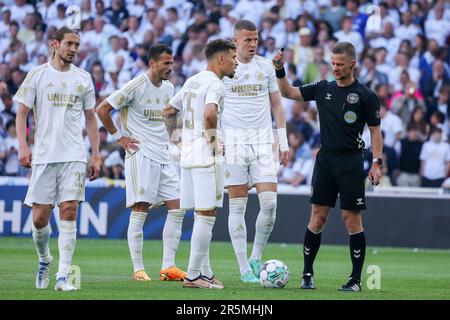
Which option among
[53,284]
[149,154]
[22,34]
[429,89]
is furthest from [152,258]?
[22,34]

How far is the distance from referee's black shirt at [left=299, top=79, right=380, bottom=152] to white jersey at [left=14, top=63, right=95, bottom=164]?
258 cm

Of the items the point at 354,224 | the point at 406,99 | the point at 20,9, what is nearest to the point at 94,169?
the point at 354,224

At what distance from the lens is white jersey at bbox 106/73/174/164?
41.1ft

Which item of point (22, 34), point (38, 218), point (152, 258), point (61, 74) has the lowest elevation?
point (152, 258)

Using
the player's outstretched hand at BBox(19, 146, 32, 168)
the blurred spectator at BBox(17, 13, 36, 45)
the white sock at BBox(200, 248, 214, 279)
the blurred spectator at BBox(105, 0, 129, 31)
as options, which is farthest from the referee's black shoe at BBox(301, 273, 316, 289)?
the blurred spectator at BBox(17, 13, 36, 45)

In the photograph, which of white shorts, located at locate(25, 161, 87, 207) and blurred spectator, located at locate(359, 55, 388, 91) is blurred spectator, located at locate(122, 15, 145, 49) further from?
white shorts, located at locate(25, 161, 87, 207)

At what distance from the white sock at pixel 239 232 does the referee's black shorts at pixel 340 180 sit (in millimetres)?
1580

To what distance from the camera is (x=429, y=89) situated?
22.5 metres

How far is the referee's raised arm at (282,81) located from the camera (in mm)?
10969

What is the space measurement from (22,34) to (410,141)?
959cm

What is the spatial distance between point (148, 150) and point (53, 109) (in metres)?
2.12

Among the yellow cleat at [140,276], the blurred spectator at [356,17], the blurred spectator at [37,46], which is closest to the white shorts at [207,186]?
the yellow cleat at [140,276]
